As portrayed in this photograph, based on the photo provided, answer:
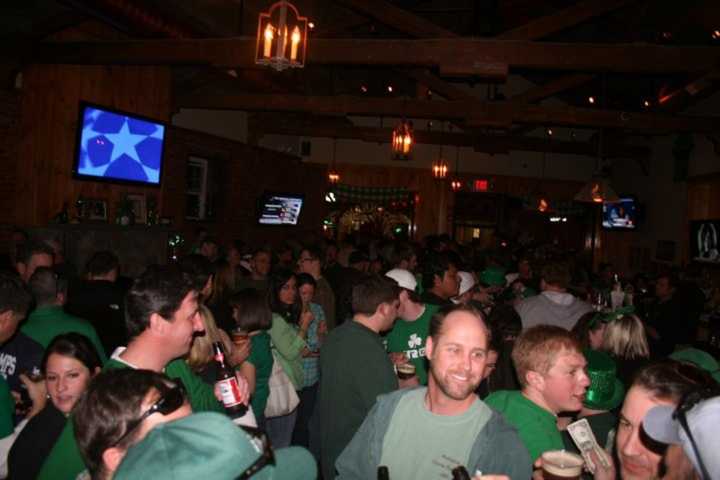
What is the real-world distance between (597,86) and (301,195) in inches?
272

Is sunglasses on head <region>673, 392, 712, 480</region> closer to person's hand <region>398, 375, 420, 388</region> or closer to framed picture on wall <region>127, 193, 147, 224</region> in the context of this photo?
person's hand <region>398, 375, 420, 388</region>

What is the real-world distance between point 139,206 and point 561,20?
556 cm

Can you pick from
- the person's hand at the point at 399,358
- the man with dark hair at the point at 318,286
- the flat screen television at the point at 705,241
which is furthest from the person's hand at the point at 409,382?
the flat screen television at the point at 705,241

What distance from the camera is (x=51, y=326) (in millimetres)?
3189

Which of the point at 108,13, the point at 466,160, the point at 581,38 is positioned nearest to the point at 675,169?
the point at 581,38

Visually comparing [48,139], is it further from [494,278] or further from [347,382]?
[347,382]

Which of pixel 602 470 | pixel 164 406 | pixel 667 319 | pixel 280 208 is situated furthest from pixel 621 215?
pixel 164 406

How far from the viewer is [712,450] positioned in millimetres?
1106

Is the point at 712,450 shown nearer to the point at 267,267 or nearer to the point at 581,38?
the point at 267,267

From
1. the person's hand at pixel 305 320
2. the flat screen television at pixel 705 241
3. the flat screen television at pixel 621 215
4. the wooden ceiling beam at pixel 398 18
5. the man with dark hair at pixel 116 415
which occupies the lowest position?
the person's hand at pixel 305 320

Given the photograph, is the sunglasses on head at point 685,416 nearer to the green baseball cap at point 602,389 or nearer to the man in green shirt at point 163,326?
the green baseball cap at point 602,389

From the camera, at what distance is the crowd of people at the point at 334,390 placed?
4.54 ft

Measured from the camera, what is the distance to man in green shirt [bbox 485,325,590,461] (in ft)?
7.31

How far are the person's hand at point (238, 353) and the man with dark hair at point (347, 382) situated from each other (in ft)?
1.34
